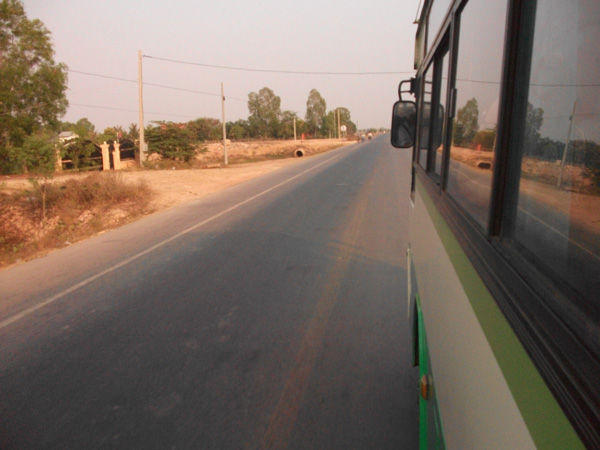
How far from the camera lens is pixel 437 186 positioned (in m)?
2.23

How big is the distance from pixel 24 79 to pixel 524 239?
35.2 meters

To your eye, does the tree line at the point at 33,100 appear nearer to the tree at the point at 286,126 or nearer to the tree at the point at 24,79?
the tree at the point at 24,79

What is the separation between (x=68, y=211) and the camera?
41.0 ft

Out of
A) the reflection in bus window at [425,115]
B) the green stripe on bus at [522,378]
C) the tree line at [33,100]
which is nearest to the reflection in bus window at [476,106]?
the green stripe on bus at [522,378]

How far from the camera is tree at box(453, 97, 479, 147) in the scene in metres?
1.60

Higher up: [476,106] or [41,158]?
[476,106]

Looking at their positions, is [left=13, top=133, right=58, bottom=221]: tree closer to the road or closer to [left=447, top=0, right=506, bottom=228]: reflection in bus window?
the road

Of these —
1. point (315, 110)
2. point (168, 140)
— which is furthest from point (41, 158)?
point (315, 110)

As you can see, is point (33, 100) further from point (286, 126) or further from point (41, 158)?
point (286, 126)

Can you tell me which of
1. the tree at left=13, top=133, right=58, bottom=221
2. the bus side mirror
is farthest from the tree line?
the bus side mirror

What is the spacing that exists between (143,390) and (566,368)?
3.25 m

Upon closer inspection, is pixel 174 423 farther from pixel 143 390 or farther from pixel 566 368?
pixel 566 368

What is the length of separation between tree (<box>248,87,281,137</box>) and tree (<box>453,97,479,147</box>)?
108589 mm

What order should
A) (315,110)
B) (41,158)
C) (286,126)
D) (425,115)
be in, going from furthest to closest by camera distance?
1. (315,110)
2. (286,126)
3. (41,158)
4. (425,115)
